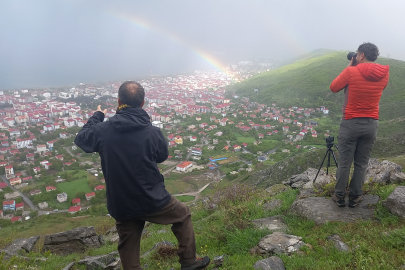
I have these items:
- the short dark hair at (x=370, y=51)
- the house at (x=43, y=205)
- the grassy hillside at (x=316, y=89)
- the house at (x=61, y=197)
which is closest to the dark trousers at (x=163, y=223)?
the short dark hair at (x=370, y=51)

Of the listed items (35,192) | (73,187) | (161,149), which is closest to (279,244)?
(161,149)

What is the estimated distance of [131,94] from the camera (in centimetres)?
215

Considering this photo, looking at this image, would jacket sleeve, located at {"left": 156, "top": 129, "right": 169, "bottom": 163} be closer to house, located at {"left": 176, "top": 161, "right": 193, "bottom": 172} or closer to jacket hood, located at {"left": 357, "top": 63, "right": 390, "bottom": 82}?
jacket hood, located at {"left": 357, "top": 63, "right": 390, "bottom": 82}

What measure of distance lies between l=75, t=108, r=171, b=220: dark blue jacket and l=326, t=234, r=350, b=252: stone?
1923mm

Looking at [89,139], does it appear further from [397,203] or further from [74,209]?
[74,209]

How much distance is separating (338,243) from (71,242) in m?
4.72

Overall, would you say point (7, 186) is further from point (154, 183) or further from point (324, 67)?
point (324, 67)

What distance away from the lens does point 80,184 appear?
23531mm

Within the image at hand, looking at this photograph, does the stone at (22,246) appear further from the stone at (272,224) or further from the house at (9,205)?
the house at (9,205)

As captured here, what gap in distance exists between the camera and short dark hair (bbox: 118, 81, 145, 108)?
7.04 feet

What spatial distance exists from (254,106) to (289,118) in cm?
1191

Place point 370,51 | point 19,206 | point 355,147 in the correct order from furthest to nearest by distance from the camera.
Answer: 1. point 19,206
2. point 355,147
3. point 370,51

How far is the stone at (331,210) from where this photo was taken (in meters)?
3.25

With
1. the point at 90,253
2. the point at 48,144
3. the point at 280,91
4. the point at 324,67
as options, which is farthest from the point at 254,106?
the point at 90,253
